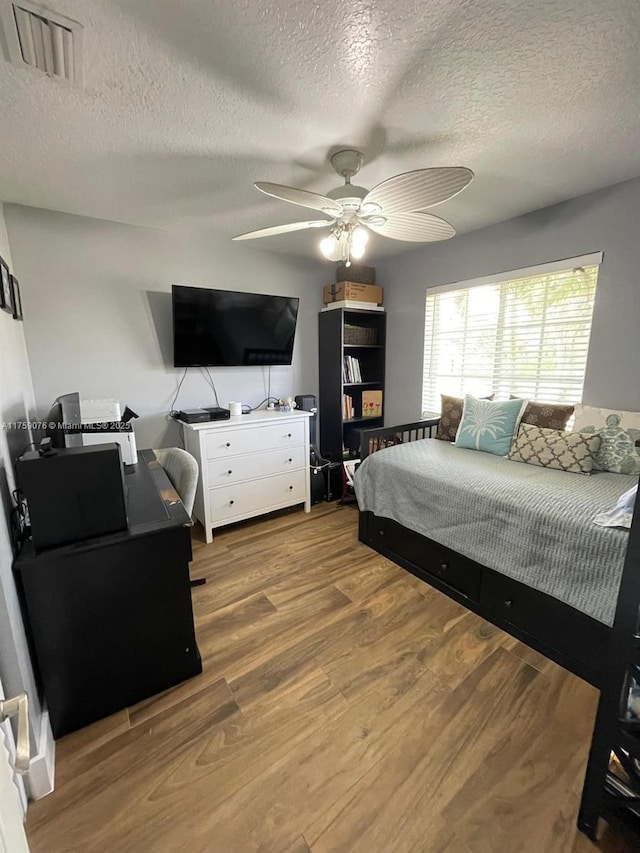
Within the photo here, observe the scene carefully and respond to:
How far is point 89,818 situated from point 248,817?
470 millimetres

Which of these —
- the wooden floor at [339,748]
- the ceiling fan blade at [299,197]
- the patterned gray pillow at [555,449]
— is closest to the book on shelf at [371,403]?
the patterned gray pillow at [555,449]

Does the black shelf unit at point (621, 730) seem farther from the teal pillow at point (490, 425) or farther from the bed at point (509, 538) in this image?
the teal pillow at point (490, 425)

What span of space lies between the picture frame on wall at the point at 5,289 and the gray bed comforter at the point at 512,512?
6.80ft

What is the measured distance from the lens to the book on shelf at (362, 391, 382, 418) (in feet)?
11.5

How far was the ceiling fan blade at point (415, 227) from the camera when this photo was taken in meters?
1.66

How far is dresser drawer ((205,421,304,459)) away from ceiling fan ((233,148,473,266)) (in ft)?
4.28

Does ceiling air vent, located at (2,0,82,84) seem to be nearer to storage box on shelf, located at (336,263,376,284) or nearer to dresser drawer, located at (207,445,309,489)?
dresser drawer, located at (207,445,309,489)

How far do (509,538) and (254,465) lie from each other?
1.77 metres

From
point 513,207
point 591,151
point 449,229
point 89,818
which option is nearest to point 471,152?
point 449,229

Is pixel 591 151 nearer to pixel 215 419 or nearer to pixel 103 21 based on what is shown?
pixel 103 21

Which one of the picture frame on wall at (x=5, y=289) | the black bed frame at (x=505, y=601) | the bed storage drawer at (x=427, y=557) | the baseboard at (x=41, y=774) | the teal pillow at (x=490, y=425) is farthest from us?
the teal pillow at (x=490, y=425)

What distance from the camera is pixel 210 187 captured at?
1.93 metres

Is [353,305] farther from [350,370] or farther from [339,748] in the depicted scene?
[339,748]

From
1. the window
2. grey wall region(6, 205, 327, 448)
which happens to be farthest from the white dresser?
the window
